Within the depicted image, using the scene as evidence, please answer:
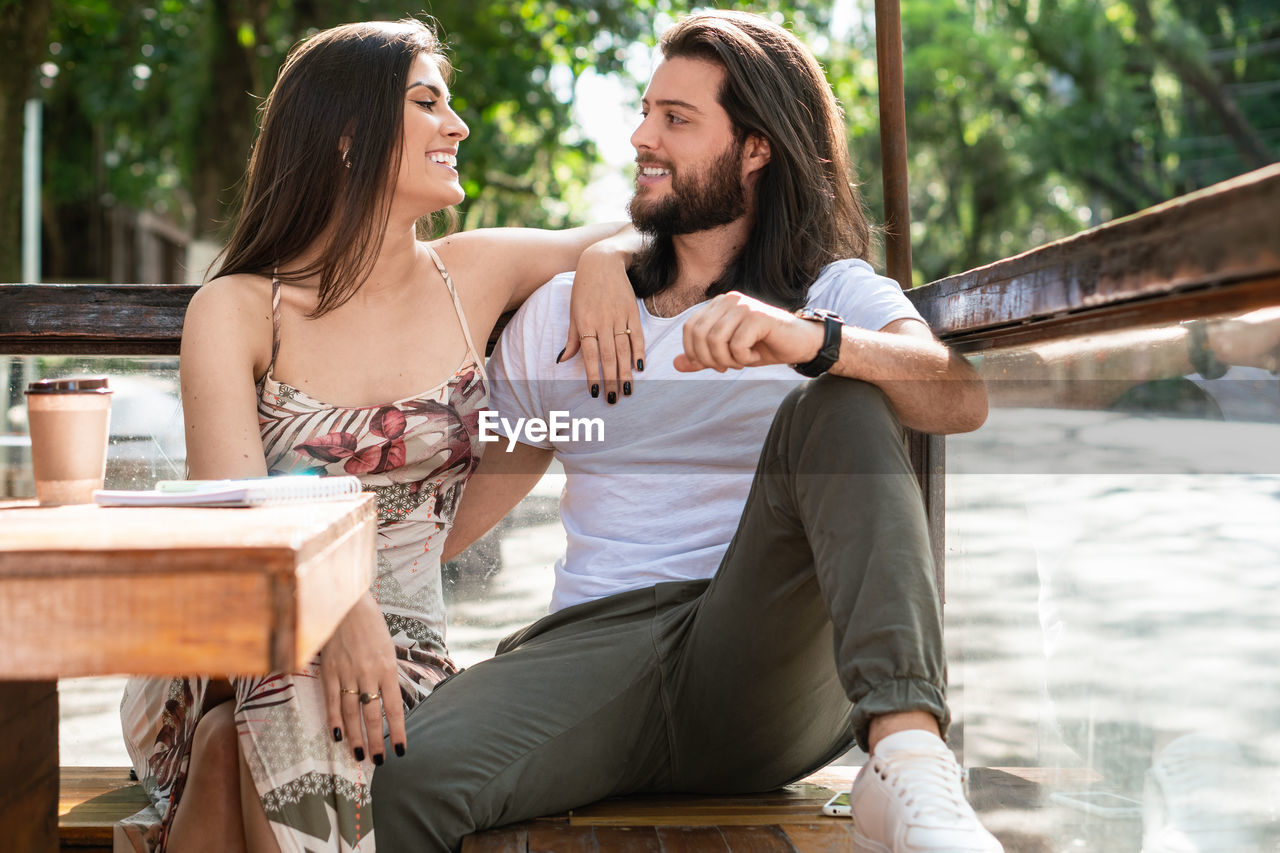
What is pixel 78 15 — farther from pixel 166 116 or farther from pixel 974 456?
pixel 974 456

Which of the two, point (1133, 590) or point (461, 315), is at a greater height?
point (461, 315)

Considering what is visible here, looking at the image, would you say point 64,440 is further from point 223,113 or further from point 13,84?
point 223,113

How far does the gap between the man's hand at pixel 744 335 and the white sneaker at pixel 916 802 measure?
60 centimetres

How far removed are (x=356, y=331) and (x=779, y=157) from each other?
111cm

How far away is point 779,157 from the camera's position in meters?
2.78

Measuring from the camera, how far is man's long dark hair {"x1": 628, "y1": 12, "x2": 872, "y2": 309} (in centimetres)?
270

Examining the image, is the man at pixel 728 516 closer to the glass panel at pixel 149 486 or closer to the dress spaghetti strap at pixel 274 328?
the glass panel at pixel 149 486

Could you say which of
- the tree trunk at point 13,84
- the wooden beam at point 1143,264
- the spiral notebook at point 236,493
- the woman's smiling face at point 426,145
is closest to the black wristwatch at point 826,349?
the wooden beam at point 1143,264

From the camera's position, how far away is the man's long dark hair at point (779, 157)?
8.86 feet

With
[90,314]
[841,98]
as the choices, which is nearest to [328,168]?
[90,314]

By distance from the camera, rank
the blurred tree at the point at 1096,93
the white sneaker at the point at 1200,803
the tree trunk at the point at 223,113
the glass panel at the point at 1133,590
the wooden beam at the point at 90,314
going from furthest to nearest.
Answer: the blurred tree at the point at 1096,93 → the tree trunk at the point at 223,113 → the wooden beam at the point at 90,314 → the white sneaker at the point at 1200,803 → the glass panel at the point at 1133,590

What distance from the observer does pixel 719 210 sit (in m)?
2.71

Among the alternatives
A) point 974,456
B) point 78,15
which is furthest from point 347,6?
point 974,456

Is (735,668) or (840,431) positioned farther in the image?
(735,668)
